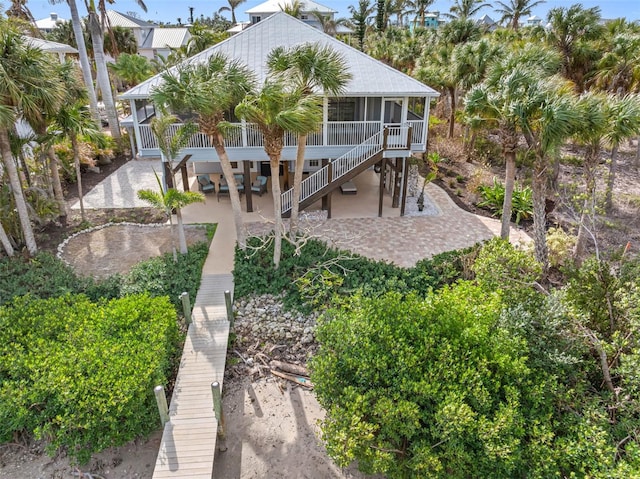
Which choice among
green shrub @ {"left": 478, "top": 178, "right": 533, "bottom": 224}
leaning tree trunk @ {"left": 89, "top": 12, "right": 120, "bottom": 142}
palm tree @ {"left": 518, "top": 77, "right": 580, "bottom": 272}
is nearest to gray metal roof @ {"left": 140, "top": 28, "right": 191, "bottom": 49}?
leaning tree trunk @ {"left": 89, "top": 12, "right": 120, "bottom": 142}

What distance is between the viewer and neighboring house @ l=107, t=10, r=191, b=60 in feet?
173

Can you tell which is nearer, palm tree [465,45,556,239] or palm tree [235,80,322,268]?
palm tree [235,80,322,268]

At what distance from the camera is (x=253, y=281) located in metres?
12.6

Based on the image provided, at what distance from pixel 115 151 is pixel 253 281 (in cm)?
1752

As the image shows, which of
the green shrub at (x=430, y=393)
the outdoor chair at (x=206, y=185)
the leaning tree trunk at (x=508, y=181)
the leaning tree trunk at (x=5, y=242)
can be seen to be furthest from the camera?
the outdoor chair at (x=206, y=185)

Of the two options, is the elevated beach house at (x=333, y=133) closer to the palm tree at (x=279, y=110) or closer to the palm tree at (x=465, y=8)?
the palm tree at (x=279, y=110)

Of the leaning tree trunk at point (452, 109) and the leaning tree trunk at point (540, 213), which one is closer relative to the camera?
the leaning tree trunk at point (540, 213)

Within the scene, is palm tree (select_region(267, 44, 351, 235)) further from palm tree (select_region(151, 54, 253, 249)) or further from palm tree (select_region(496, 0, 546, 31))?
palm tree (select_region(496, 0, 546, 31))

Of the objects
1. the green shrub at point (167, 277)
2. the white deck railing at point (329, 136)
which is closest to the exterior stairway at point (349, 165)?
the white deck railing at point (329, 136)

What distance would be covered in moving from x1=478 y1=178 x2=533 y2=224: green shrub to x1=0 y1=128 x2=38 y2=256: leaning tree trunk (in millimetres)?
16815

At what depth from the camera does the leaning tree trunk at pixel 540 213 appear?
38.5 ft

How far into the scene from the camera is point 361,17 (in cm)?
4738

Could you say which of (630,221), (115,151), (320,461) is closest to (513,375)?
(320,461)

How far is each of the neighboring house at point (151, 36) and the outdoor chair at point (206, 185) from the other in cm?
4147
